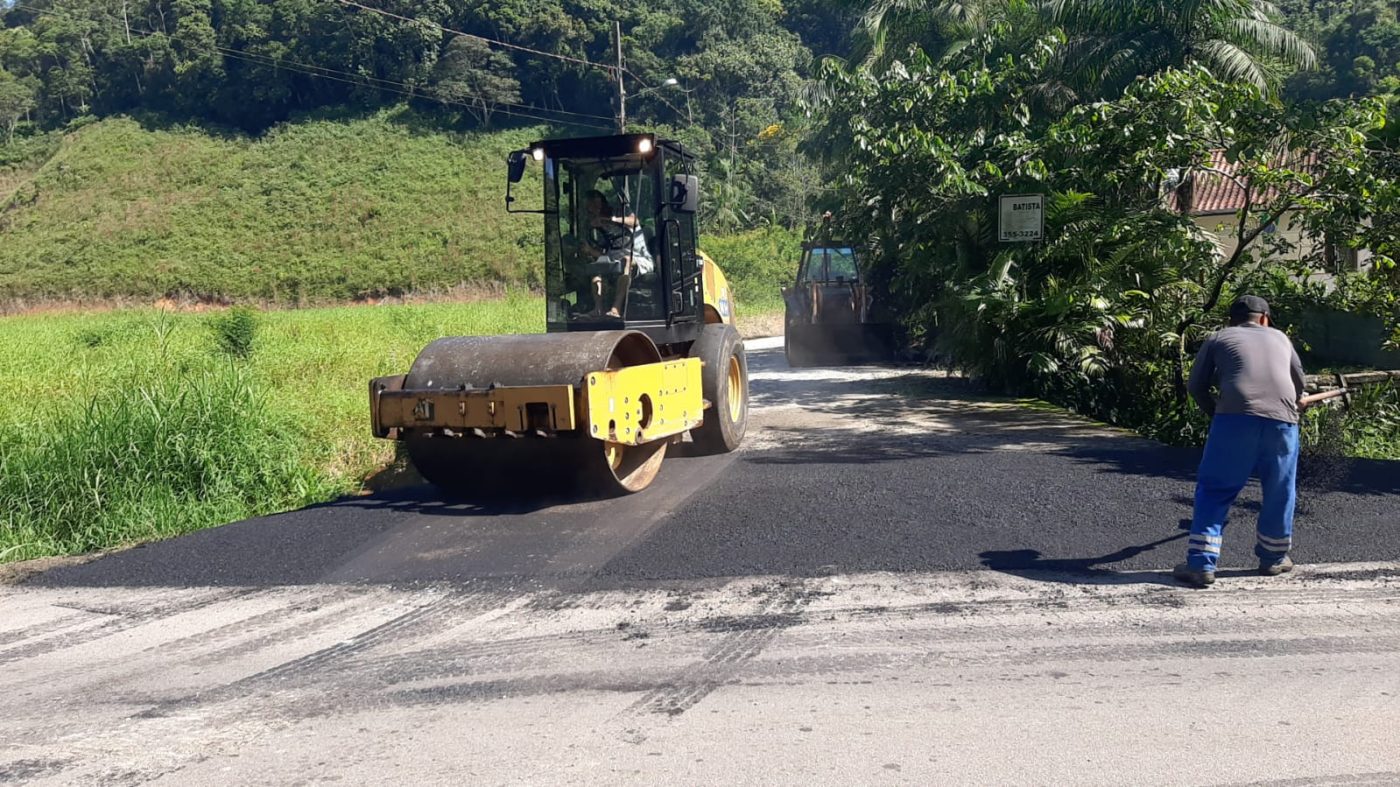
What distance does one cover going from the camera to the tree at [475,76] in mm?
63312

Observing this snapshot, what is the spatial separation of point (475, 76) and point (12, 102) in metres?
30.3

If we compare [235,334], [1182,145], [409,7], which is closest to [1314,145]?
[1182,145]

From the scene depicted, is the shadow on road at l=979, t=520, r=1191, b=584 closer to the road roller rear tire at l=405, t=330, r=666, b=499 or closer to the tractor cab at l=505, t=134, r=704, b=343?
the road roller rear tire at l=405, t=330, r=666, b=499

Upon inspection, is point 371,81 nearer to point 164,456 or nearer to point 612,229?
point 612,229

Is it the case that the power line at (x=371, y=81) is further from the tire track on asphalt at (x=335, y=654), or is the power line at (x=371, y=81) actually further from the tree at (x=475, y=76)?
the tire track on asphalt at (x=335, y=654)

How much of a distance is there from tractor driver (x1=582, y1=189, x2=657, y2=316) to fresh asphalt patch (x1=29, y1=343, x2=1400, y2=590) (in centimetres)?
157

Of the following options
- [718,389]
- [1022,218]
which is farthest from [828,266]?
[718,389]

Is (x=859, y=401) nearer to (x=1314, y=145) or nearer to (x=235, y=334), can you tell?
(x=1314, y=145)

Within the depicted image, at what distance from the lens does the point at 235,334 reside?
19844 millimetres

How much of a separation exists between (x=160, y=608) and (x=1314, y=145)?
10087 mm

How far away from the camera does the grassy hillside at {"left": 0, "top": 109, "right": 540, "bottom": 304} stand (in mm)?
48656

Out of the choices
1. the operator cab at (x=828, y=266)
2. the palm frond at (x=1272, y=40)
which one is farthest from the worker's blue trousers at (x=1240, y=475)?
the palm frond at (x=1272, y=40)

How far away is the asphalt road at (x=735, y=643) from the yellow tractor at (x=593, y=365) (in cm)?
35

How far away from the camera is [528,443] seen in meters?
7.73
